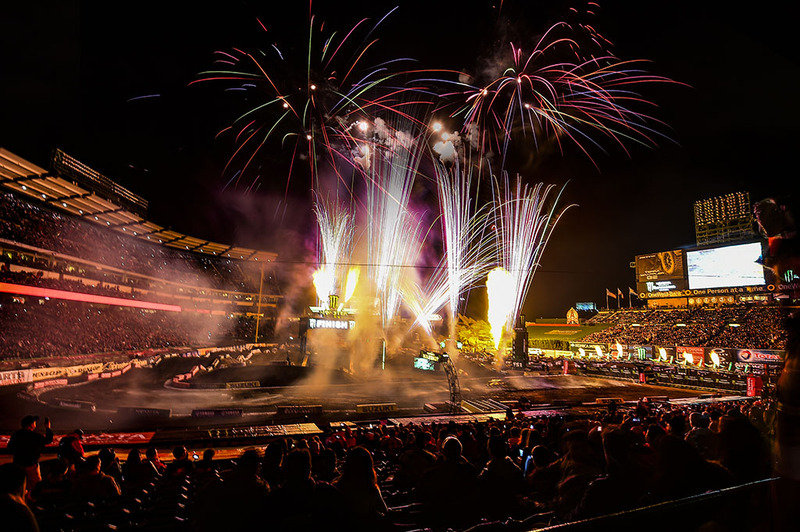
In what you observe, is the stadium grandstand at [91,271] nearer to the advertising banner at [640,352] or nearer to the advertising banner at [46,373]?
the advertising banner at [46,373]

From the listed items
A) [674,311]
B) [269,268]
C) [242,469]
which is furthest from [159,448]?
[674,311]

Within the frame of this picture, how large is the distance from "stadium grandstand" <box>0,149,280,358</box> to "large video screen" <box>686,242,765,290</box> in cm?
6720

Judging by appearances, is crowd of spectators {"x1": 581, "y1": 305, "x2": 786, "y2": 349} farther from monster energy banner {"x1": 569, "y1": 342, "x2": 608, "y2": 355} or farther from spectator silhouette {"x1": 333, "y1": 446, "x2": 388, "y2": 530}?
spectator silhouette {"x1": 333, "y1": 446, "x2": 388, "y2": 530}

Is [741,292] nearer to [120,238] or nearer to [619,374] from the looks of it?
[619,374]

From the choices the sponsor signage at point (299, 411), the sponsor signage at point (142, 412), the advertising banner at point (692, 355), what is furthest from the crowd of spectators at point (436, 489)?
the advertising banner at point (692, 355)

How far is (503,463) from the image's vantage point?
4434 millimetres

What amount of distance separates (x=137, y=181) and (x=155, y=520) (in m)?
51.6

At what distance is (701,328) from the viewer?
166 feet

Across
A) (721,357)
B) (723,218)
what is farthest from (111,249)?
(723,218)

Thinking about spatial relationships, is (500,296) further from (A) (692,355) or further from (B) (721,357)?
(B) (721,357)

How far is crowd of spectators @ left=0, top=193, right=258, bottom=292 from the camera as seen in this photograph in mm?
32753

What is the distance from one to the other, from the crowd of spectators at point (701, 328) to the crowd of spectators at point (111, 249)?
198 feet

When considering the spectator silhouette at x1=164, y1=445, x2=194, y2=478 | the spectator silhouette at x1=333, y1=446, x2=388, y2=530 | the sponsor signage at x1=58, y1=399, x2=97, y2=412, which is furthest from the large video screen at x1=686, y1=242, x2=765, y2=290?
the sponsor signage at x1=58, y1=399, x2=97, y2=412

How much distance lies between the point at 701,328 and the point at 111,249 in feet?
241
